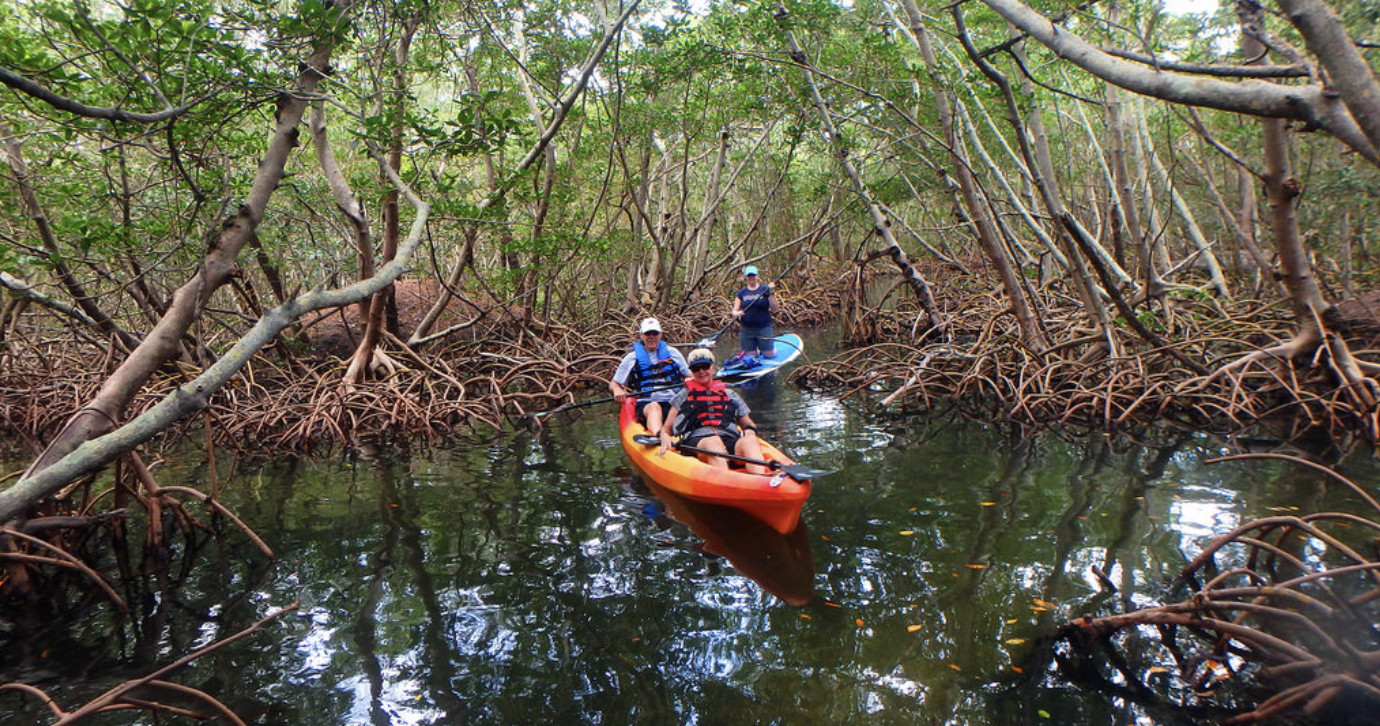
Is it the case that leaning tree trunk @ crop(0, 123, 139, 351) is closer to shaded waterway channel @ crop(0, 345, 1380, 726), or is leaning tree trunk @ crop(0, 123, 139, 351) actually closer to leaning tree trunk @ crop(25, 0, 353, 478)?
shaded waterway channel @ crop(0, 345, 1380, 726)

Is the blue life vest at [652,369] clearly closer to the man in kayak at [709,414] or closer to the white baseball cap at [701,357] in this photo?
the man in kayak at [709,414]

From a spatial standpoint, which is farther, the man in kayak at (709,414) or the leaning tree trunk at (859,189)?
the leaning tree trunk at (859,189)

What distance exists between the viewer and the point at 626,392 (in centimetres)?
719

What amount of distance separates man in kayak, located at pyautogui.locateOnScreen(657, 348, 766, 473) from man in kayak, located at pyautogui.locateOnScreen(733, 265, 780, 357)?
4934 mm

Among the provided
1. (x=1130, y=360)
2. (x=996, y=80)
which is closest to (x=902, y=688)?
(x=996, y=80)

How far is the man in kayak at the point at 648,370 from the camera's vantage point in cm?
720

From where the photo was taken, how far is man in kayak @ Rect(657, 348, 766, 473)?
5598 mm

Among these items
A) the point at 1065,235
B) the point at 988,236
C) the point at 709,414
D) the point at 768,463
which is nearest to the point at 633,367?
the point at 709,414

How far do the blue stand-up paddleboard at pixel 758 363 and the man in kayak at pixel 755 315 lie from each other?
0.50 ft

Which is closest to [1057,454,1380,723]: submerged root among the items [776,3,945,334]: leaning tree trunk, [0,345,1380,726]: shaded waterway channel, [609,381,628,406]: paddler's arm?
[0,345,1380,726]: shaded waterway channel

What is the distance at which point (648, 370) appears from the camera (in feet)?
24.3

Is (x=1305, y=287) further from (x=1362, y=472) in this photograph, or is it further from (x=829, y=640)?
(x=829, y=640)

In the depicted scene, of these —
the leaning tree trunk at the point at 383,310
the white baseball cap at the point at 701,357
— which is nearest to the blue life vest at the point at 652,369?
the white baseball cap at the point at 701,357

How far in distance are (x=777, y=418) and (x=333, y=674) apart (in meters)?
5.58
